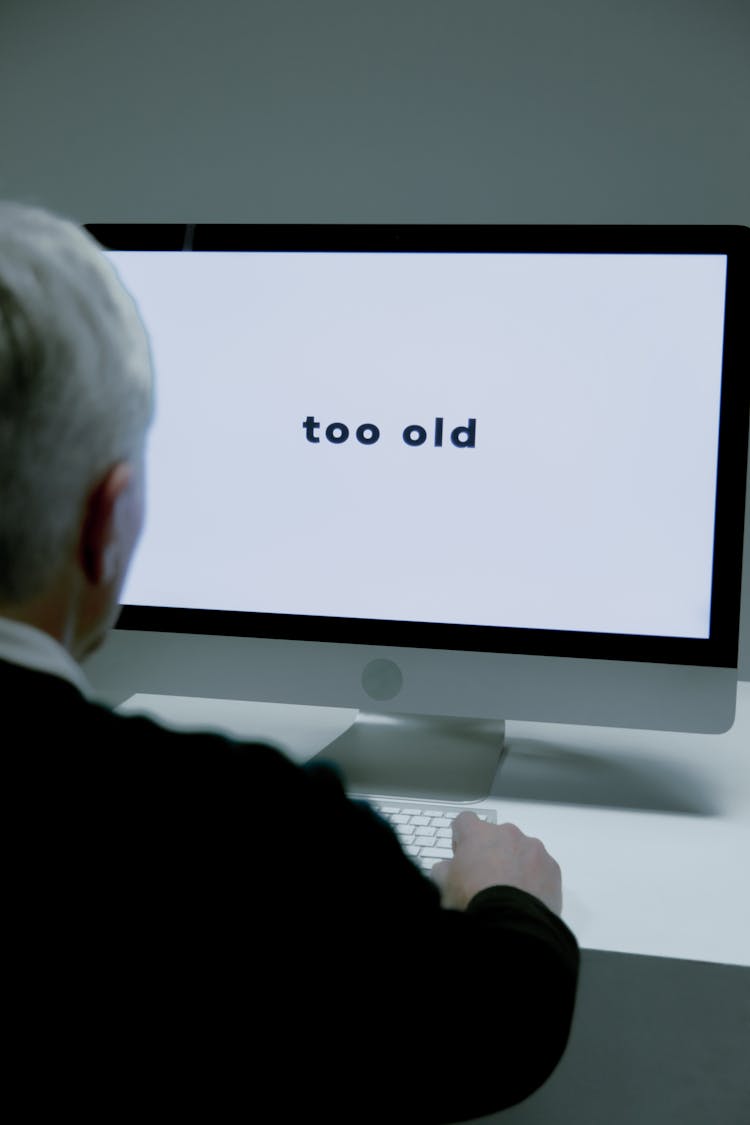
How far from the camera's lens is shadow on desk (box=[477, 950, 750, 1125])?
0.72 m

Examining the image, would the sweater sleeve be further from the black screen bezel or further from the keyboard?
the black screen bezel

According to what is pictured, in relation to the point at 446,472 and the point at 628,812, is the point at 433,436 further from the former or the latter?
the point at 628,812

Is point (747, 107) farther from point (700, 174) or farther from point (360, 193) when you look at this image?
point (360, 193)

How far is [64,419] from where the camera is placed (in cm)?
48

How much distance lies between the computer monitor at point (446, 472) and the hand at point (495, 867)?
255 mm

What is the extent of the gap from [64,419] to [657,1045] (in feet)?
1.80

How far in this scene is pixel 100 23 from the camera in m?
1.52

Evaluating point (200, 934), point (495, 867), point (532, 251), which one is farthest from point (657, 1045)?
point (532, 251)

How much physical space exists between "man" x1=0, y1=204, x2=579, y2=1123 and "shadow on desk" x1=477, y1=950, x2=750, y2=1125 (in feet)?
0.70

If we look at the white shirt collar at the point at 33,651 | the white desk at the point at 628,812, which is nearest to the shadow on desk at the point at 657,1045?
the white desk at the point at 628,812

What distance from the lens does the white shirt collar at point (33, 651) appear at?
1.57ft

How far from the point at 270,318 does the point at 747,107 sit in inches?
27.0

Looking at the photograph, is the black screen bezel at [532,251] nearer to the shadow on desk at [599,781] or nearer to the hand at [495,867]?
the shadow on desk at [599,781]

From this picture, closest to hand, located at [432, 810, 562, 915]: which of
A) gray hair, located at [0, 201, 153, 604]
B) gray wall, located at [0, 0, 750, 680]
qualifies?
gray hair, located at [0, 201, 153, 604]
